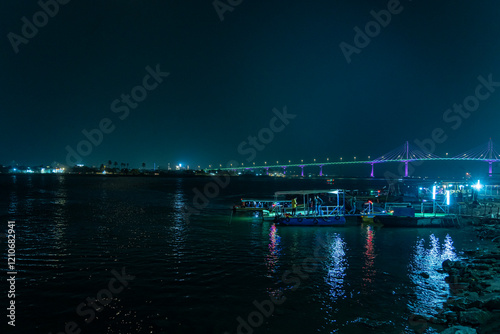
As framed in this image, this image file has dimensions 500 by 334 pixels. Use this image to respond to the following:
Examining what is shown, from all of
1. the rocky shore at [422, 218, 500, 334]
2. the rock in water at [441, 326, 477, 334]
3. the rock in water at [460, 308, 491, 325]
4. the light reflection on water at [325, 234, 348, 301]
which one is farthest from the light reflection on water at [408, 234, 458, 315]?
the light reflection on water at [325, 234, 348, 301]

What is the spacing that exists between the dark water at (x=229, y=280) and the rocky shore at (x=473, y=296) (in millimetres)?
478

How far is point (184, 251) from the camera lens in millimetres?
17766

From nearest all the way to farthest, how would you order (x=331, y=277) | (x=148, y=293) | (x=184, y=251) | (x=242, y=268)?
1. (x=148, y=293)
2. (x=331, y=277)
3. (x=242, y=268)
4. (x=184, y=251)

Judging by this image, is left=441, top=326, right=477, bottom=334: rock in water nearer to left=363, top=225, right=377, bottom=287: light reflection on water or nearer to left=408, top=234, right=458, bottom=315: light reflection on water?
left=408, top=234, right=458, bottom=315: light reflection on water

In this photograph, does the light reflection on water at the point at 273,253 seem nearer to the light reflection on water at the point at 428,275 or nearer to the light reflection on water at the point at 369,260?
the light reflection on water at the point at 369,260

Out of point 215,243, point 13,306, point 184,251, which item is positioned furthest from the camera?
point 215,243

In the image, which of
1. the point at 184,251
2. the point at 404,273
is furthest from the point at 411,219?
the point at 184,251

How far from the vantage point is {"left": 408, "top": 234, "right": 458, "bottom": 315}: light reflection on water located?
35.1ft

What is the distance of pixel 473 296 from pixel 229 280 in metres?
8.10

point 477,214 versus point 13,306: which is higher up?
point 477,214

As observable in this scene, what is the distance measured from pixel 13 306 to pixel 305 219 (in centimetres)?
1973

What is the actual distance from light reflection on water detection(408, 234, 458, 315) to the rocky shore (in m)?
0.31

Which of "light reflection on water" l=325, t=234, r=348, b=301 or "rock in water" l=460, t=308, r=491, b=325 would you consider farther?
"light reflection on water" l=325, t=234, r=348, b=301

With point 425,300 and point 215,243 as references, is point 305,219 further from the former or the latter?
point 425,300
